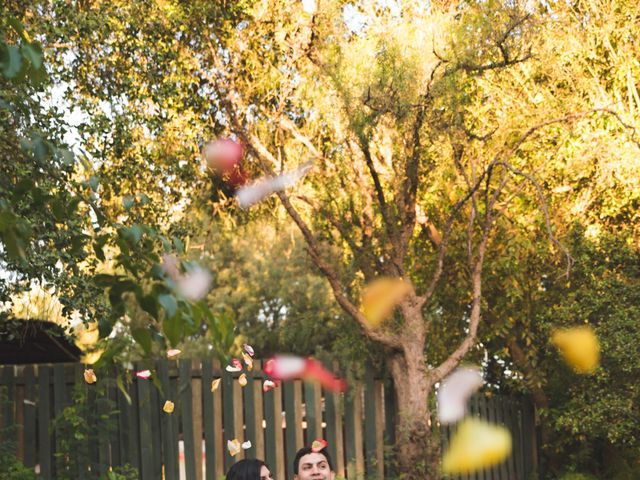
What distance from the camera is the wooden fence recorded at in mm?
9836

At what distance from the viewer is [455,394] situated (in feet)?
40.8

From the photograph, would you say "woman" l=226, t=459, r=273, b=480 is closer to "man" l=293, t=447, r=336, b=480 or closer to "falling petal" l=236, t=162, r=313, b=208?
"man" l=293, t=447, r=336, b=480

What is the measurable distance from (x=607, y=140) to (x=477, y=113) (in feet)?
Answer: 5.26

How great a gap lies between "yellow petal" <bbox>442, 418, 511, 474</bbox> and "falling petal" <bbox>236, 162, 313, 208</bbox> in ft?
11.9

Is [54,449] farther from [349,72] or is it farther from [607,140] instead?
[607,140]

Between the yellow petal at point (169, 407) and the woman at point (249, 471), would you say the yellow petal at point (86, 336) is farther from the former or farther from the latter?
the woman at point (249, 471)

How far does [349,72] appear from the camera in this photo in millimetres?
10703

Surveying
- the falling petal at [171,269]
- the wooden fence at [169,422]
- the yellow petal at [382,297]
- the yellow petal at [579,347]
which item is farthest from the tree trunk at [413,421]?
the falling petal at [171,269]

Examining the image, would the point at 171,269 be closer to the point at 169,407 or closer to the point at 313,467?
the point at 313,467

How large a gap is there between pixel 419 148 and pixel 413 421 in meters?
3.03

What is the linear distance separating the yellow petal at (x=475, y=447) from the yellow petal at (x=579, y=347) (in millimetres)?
1437

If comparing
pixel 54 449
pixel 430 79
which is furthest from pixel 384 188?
pixel 54 449

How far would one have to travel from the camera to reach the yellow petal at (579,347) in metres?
12.1

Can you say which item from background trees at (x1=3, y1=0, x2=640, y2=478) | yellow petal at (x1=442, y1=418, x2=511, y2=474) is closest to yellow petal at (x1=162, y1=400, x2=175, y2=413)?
→ background trees at (x1=3, y1=0, x2=640, y2=478)
